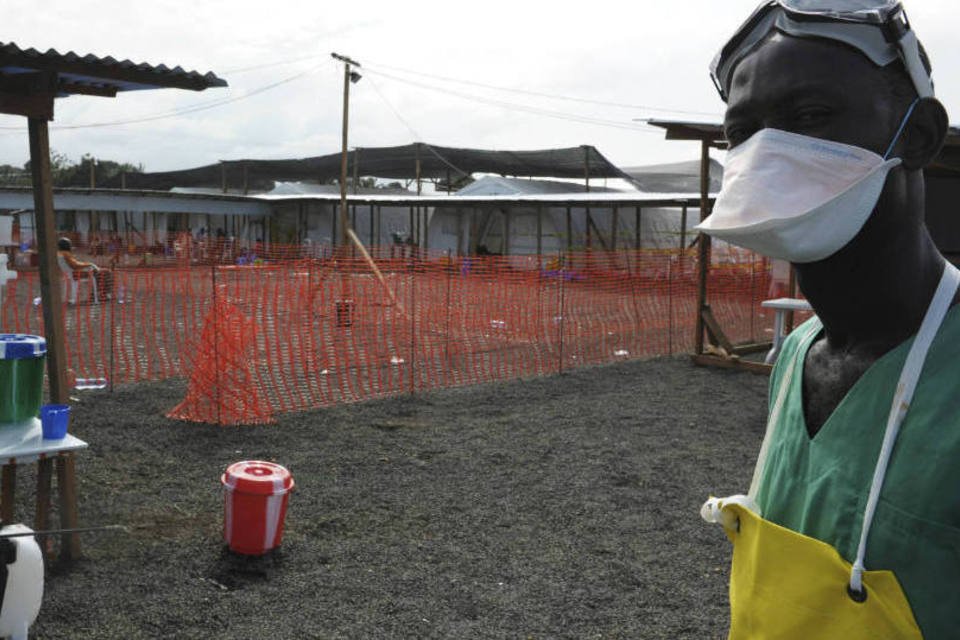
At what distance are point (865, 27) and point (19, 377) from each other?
4661 millimetres

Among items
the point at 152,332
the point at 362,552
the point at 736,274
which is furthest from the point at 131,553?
the point at 736,274

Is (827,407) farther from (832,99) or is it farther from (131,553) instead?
(131,553)

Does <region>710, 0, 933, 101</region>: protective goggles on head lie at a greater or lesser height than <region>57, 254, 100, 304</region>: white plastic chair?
greater

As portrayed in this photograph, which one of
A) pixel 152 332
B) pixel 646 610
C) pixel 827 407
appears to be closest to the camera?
pixel 827 407

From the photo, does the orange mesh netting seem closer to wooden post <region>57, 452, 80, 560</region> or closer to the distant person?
wooden post <region>57, 452, 80, 560</region>

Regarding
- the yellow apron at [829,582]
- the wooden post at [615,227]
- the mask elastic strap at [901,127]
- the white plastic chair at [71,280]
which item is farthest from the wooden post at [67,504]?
the wooden post at [615,227]

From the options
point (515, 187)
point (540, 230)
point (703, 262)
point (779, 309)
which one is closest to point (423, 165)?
point (515, 187)

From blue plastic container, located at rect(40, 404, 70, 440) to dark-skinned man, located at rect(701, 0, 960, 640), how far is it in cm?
422

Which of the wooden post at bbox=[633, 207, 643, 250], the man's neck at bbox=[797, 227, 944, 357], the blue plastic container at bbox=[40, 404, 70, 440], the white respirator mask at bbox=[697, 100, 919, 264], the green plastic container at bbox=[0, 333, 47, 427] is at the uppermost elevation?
the wooden post at bbox=[633, 207, 643, 250]

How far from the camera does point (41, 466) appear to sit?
475 cm

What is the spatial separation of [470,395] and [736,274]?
8618 millimetres

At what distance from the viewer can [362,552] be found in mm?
5141

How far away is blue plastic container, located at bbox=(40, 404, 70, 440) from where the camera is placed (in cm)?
452

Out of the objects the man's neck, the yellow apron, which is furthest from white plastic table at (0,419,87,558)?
the man's neck
